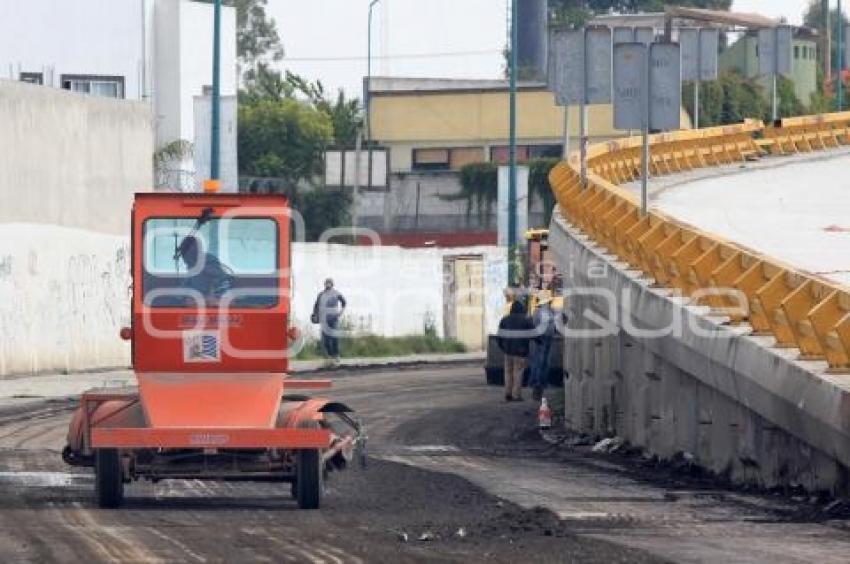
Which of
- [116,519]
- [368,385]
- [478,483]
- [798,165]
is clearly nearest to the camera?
[116,519]

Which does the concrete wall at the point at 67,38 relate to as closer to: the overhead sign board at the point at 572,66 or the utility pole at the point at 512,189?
the utility pole at the point at 512,189

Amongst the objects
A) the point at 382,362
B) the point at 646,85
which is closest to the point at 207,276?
the point at 646,85

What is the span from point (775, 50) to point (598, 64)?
2106 cm

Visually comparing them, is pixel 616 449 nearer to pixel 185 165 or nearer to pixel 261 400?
pixel 261 400

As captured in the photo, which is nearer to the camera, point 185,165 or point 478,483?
point 478,483

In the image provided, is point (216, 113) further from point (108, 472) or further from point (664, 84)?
point (108, 472)

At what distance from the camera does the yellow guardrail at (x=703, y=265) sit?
19.8m

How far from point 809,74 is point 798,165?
5056 centimetres

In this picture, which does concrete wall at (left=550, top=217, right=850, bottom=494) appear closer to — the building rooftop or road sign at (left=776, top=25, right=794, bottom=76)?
road sign at (left=776, top=25, right=794, bottom=76)

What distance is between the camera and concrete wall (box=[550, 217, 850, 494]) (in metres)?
19.0

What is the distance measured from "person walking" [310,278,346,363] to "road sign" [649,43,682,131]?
17.7 m

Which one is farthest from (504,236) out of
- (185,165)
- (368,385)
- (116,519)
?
(116,519)

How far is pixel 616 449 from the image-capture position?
90.7 ft

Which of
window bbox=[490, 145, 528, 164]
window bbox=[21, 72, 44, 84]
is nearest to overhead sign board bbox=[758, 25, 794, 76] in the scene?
window bbox=[21, 72, 44, 84]
